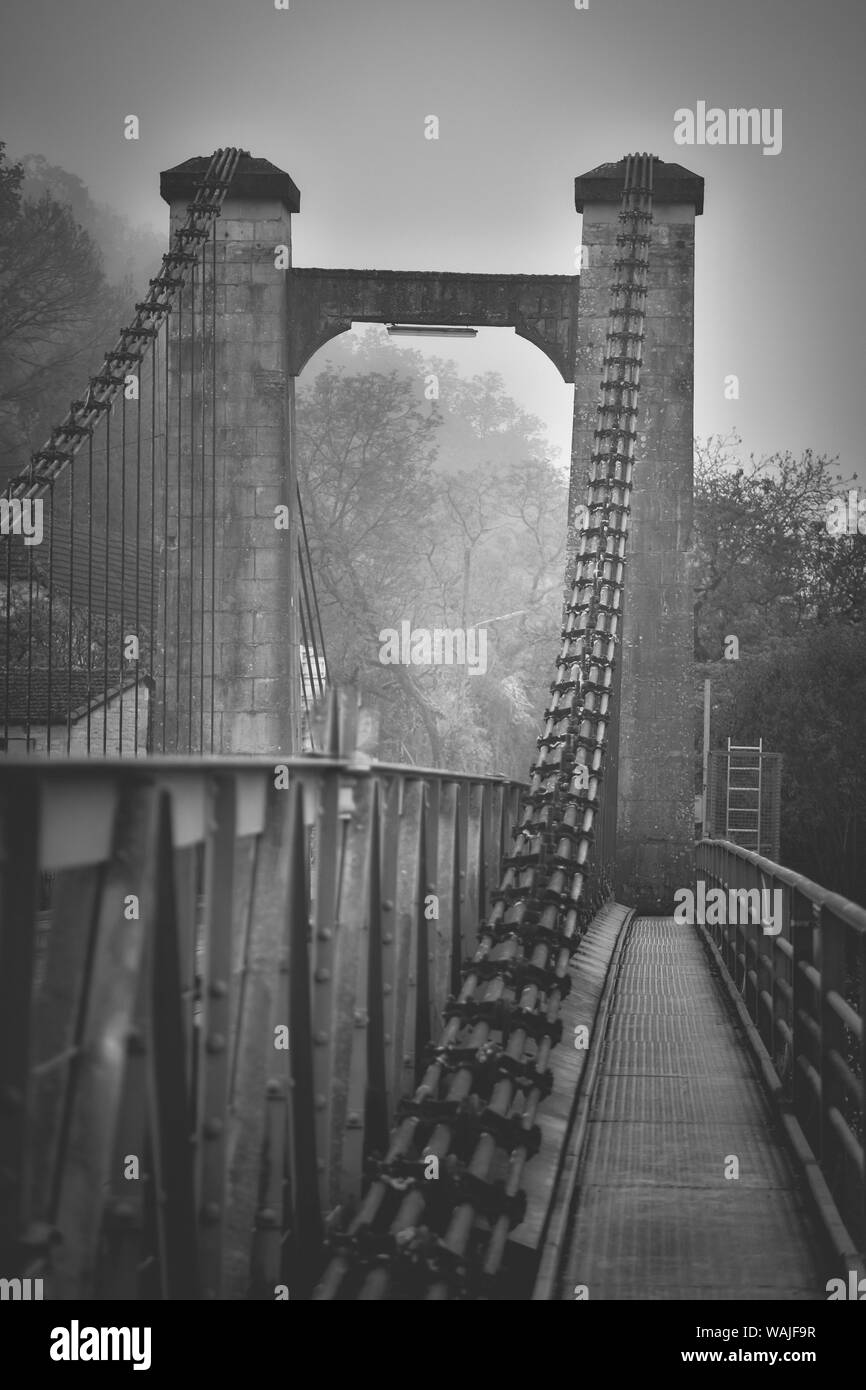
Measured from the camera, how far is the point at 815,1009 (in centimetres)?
483

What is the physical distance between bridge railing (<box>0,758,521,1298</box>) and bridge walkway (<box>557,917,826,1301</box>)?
1.79 feet

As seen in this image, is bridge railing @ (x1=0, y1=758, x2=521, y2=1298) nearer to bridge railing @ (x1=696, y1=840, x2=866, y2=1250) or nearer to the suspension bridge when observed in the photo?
the suspension bridge

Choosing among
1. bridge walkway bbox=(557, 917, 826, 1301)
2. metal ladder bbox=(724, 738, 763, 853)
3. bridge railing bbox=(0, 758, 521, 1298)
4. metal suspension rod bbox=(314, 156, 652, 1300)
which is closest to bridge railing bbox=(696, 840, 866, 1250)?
bridge walkway bbox=(557, 917, 826, 1301)

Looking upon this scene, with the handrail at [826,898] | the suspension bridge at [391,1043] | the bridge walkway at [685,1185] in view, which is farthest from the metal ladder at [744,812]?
the handrail at [826,898]

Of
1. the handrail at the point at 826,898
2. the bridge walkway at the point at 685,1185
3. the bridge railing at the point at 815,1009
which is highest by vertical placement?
the handrail at the point at 826,898

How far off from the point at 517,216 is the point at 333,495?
38.2m

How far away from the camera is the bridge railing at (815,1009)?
381cm

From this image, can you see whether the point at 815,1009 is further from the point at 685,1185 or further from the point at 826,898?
the point at 826,898

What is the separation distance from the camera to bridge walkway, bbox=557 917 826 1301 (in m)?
3.62

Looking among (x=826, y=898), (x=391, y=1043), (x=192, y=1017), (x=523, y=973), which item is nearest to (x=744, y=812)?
(x=523, y=973)

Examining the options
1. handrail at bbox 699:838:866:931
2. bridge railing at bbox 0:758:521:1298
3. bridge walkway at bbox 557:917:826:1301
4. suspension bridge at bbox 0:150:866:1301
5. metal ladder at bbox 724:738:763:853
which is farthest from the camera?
metal ladder at bbox 724:738:763:853

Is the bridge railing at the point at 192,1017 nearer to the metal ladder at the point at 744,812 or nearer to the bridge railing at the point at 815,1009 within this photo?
the bridge railing at the point at 815,1009

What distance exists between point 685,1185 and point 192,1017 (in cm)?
224

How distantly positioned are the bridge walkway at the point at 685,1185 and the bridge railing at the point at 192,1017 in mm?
547
